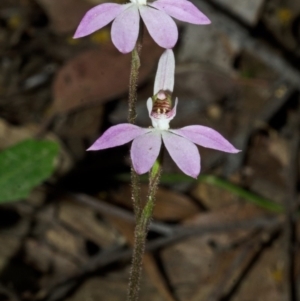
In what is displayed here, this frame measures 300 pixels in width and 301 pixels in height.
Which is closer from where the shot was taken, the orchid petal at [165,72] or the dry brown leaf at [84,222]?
the orchid petal at [165,72]

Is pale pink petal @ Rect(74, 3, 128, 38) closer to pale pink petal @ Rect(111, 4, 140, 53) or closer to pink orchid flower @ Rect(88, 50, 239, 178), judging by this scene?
pale pink petal @ Rect(111, 4, 140, 53)

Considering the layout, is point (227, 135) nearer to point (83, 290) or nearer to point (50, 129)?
point (50, 129)

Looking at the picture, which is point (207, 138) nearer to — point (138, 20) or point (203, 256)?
point (138, 20)

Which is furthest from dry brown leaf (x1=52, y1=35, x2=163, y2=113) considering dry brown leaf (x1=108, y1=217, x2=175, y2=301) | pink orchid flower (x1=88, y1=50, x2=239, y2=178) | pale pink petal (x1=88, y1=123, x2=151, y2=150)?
pale pink petal (x1=88, y1=123, x2=151, y2=150)

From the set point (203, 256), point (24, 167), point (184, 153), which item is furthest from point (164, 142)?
point (203, 256)

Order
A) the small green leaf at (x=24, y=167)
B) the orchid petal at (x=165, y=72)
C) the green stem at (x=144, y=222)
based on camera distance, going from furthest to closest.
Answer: the small green leaf at (x=24, y=167) < the orchid petal at (x=165, y=72) < the green stem at (x=144, y=222)

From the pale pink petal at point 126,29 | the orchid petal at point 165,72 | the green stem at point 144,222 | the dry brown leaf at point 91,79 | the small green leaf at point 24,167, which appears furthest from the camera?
the dry brown leaf at point 91,79

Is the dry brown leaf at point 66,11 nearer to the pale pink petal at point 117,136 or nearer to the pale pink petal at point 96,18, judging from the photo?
the pale pink petal at point 96,18

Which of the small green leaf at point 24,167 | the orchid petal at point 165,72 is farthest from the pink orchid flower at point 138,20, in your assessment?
the small green leaf at point 24,167
